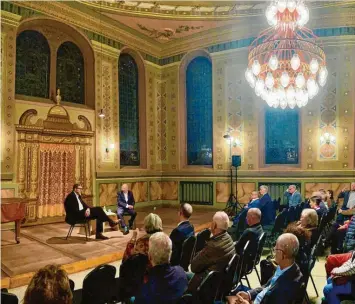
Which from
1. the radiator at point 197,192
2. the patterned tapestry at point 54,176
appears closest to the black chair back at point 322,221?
the radiator at point 197,192

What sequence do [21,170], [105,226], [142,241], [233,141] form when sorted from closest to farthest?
[142,241] < [105,226] < [21,170] < [233,141]

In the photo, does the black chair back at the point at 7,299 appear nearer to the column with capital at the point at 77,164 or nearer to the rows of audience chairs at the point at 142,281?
the rows of audience chairs at the point at 142,281

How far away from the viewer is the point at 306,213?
3551mm

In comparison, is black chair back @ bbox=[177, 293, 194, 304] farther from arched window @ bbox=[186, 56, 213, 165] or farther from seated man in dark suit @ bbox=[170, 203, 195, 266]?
arched window @ bbox=[186, 56, 213, 165]

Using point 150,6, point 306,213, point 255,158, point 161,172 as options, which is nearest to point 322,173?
point 255,158

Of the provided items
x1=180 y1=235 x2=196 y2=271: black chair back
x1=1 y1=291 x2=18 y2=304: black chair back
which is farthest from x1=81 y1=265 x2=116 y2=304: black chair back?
x1=180 y1=235 x2=196 y2=271: black chair back

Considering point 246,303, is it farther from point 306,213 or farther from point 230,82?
point 230,82

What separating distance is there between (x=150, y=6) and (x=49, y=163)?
4902 mm

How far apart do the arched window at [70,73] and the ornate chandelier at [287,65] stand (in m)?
4.95

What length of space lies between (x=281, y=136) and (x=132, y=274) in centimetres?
793

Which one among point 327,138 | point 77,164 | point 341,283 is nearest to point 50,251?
point 77,164

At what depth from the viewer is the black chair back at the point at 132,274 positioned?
257 cm

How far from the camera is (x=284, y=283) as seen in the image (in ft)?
6.96

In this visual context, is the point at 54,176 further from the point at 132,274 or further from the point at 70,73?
the point at 132,274
